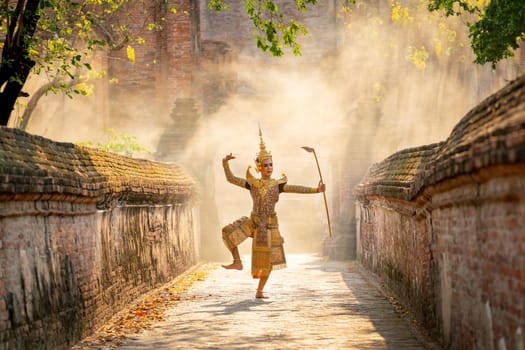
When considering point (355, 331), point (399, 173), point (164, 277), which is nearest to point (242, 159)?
point (164, 277)

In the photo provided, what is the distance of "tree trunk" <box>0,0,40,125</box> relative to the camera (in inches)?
498

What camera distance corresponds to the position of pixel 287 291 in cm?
1449

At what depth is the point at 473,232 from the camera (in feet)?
22.0

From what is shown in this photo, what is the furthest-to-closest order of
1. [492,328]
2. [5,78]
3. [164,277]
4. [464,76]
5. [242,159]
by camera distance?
[242,159] < [464,76] < [164,277] < [5,78] < [492,328]

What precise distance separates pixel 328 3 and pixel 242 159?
8.63 metres

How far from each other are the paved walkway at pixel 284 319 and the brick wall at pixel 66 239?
0.75 meters

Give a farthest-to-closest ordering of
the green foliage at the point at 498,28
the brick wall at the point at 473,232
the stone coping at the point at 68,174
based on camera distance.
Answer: the green foliage at the point at 498,28, the stone coping at the point at 68,174, the brick wall at the point at 473,232

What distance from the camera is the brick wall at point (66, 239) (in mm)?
7488

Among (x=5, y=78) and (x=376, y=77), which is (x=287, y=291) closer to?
(x=5, y=78)

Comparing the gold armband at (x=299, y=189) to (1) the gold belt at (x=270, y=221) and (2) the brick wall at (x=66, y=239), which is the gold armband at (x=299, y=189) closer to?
(1) the gold belt at (x=270, y=221)

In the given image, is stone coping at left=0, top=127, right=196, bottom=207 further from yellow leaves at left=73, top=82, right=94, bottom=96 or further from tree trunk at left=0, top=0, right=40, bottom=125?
tree trunk at left=0, top=0, right=40, bottom=125

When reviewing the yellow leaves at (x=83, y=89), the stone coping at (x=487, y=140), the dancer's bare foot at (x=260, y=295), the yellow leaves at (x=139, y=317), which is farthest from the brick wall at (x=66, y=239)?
the stone coping at (x=487, y=140)

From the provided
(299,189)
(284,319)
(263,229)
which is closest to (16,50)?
(263,229)

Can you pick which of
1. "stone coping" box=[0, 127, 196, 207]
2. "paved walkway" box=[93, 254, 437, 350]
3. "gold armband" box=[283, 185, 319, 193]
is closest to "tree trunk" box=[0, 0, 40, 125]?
"stone coping" box=[0, 127, 196, 207]
